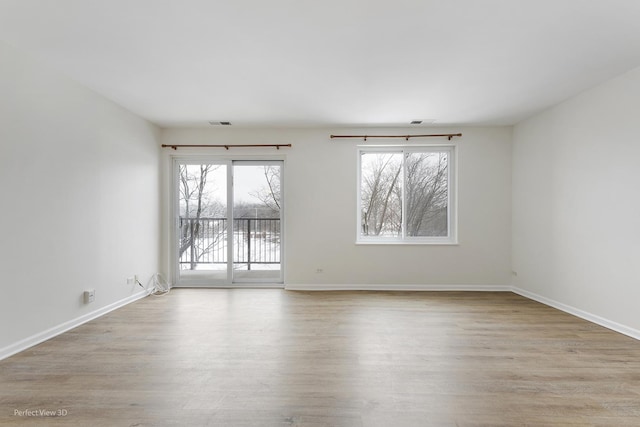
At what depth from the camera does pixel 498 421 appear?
1567 mm

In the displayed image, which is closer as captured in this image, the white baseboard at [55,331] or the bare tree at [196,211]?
the white baseboard at [55,331]

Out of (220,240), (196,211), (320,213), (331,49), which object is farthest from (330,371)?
(196,211)

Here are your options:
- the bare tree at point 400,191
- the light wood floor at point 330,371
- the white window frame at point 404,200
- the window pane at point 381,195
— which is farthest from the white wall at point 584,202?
the window pane at point 381,195

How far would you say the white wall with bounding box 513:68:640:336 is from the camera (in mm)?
2691

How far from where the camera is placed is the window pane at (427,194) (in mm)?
4441

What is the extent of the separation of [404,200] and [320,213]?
1345 millimetres

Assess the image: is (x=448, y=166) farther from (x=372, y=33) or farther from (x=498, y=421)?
(x=498, y=421)

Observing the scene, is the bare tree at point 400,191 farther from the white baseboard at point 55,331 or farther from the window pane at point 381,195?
the white baseboard at point 55,331

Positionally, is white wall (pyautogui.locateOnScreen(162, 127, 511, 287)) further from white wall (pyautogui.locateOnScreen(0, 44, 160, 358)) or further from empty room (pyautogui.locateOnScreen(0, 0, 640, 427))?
white wall (pyautogui.locateOnScreen(0, 44, 160, 358))

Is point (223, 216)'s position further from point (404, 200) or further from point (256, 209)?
point (404, 200)

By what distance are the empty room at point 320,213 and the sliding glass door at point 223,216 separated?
1.4 inches

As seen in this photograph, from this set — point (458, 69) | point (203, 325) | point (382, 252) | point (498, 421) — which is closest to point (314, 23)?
point (458, 69)

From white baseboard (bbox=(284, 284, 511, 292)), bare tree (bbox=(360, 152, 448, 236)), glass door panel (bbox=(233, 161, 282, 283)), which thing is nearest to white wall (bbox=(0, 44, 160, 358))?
glass door panel (bbox=(233, 161, 282, 283))

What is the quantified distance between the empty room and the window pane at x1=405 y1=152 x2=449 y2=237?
32 millimetres
